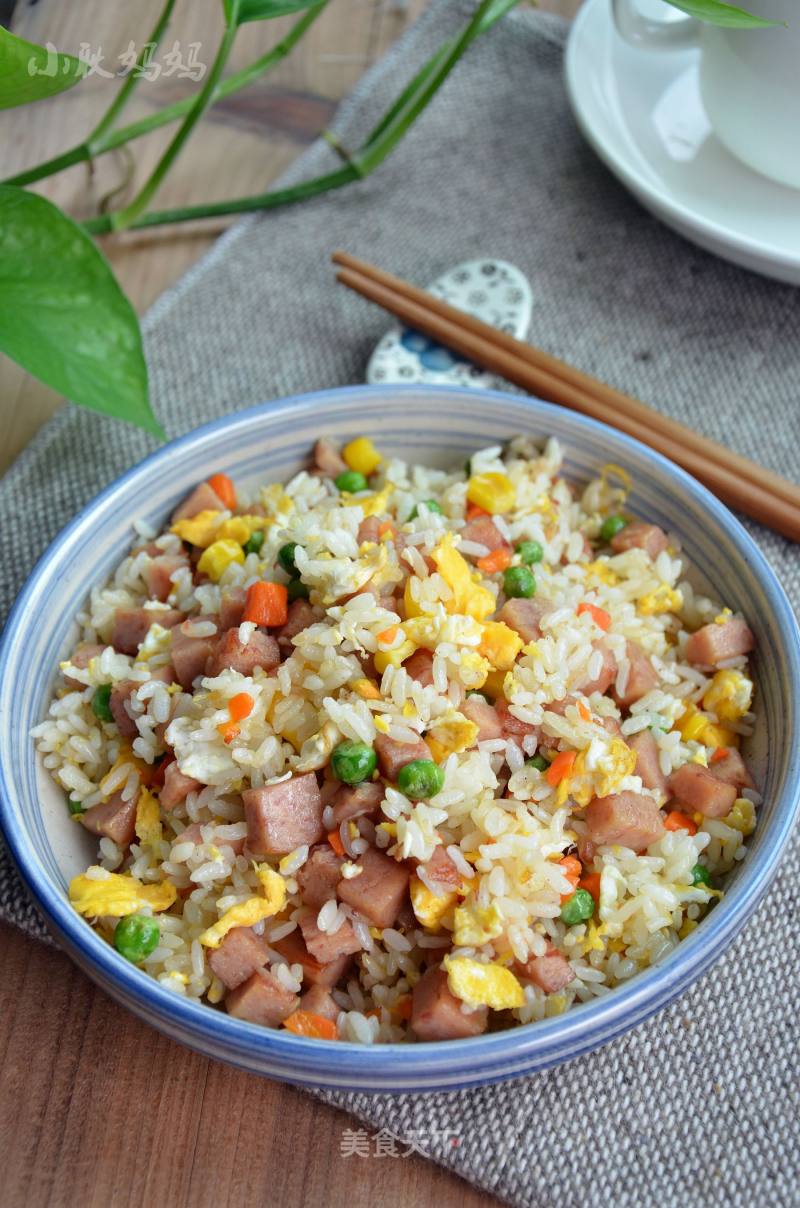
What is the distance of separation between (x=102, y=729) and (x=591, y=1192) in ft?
3.95

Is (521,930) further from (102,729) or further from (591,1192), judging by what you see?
(102,729)

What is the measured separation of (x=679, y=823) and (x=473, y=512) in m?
0.78

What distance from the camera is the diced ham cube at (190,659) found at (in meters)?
2.18

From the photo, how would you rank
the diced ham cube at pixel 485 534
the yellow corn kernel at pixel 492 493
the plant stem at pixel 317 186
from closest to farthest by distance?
the diced ham cube at pixel 485 534, the yellow corn kernel at pixel 492 493, the plant stem at pixel 317 186

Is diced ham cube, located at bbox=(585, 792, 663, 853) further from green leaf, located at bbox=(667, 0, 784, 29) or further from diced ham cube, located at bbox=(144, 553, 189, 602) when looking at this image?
green leaf, located at bbox=(667, 0, 784, 29)

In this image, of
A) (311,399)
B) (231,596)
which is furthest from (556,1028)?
(311,399)

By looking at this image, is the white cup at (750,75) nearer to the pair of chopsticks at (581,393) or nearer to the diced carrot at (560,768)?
the pair of chopsticks at (581,393)

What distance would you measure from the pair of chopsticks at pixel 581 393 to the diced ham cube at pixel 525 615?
715 millimetres

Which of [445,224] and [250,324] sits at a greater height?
[445,224]

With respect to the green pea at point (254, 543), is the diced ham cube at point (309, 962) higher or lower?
lower

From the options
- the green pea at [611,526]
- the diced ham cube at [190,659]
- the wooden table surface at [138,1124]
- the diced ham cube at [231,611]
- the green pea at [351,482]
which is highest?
the green pea at [611,526]

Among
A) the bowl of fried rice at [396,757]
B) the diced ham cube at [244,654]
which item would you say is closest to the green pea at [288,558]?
the bowl of fried rice at [396,757]

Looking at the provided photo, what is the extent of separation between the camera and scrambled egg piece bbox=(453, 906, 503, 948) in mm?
1852

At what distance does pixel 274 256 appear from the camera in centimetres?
335
